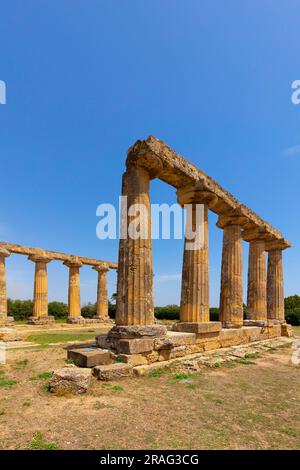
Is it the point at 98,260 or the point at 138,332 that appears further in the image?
the point at 98,260

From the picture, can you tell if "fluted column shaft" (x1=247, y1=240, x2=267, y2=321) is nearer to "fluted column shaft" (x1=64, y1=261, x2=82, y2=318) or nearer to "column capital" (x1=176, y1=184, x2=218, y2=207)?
"column capital" (x1=176, y1=184, x2=218, y2=207)

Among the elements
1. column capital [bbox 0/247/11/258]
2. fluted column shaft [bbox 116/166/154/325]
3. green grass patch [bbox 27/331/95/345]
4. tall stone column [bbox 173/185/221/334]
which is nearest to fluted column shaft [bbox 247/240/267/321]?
tall stone column [bbox 173/185/221/334]

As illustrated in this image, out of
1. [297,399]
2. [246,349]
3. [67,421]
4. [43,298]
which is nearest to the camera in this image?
[67,421]

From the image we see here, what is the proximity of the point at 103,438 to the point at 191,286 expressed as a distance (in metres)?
7.30

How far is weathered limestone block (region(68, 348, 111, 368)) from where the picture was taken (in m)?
7.39

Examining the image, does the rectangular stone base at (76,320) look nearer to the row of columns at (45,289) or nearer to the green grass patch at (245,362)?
the row of columns at (45,289)

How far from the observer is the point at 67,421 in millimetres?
4613

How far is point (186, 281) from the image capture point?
439 inches

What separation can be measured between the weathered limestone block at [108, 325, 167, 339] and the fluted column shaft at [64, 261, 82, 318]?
22.4m

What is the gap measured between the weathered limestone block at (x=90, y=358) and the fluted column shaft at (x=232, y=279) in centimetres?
772

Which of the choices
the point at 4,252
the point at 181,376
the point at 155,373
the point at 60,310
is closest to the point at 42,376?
the point at 155,373

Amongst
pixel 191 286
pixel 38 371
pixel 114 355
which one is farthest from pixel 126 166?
pixel 38 371
